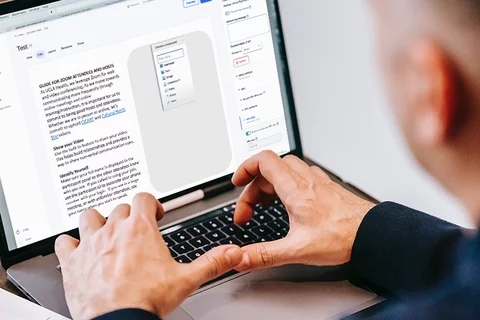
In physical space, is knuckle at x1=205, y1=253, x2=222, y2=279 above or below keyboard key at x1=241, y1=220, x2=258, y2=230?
above

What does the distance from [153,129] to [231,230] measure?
0.17 metres

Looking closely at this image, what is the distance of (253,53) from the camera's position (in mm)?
1121

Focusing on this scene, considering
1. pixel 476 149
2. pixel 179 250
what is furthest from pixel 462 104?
pixel 179 250

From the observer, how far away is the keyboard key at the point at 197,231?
1.06 m

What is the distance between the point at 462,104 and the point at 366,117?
0.86m

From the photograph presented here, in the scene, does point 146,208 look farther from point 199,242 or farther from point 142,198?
point 199,242

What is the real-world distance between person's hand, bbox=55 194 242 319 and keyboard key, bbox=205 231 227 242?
141mm

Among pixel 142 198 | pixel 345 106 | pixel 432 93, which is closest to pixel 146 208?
pixel 142 198

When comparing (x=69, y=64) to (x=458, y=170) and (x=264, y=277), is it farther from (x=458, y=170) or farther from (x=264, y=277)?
(x=458, y=170)

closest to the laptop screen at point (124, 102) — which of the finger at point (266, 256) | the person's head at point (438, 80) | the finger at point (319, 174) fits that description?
the finger at point (319, 174)

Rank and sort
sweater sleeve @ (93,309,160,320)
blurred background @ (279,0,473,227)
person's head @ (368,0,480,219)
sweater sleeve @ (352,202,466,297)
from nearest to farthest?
person's head @ (368,0,480,219), sweater sleeve @ (93,309,160,320), sweater sleeve @ (352,202,466,297), blurred background @ (279,0,473,227)

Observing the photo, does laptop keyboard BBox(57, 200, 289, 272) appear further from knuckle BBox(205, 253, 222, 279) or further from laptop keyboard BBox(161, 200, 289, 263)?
knuckle BBox(205, 253, 222, 279)

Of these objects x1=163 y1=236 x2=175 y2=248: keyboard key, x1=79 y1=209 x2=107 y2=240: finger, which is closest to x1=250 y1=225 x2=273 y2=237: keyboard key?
x1=163 y1=236 x2=175 y2=248: keyboard key

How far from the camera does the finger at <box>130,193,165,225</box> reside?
0.91 meters
